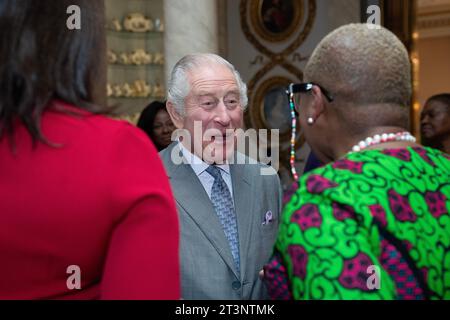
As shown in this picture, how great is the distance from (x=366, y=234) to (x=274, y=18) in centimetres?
833

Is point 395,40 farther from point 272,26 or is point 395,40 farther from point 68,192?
point 272,26

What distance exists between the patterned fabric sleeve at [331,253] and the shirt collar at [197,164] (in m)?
1.20

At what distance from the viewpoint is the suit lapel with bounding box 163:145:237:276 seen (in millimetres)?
2418

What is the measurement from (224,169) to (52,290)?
4.72 ft

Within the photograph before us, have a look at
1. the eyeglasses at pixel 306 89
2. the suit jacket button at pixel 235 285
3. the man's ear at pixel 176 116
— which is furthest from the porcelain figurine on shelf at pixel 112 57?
the eyeglasses at pixel 306 89

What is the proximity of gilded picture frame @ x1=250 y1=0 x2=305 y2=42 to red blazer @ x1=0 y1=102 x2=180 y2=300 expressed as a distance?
8269mm

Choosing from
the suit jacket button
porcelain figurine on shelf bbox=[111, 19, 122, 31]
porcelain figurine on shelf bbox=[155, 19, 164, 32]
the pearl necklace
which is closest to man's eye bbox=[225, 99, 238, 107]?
the suit jacket button

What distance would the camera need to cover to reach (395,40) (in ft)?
5.42

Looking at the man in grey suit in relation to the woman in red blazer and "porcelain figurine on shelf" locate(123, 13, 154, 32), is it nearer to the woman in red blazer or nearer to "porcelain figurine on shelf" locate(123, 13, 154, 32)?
the woman in red blazer

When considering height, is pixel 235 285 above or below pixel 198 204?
below

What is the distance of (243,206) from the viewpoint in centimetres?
261

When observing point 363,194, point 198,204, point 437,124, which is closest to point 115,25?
point 437,124

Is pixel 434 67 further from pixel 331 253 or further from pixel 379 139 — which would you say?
pixel 331 253

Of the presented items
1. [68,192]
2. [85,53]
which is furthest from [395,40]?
[68,192]
